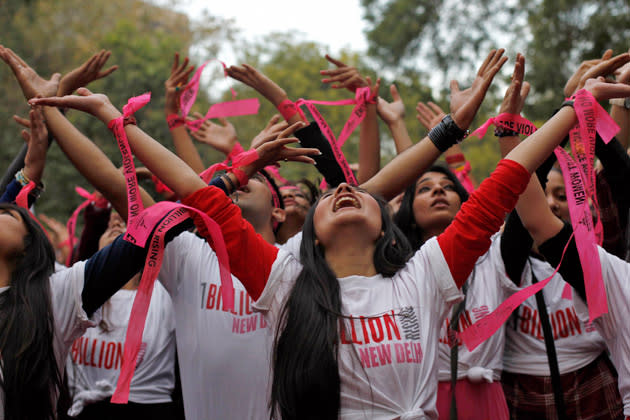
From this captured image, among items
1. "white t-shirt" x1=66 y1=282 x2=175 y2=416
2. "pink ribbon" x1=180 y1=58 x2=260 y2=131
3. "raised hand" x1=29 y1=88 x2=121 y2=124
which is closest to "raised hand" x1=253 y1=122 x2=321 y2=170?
"raised hand" x1=29 y1=88 x2=121 y2=124

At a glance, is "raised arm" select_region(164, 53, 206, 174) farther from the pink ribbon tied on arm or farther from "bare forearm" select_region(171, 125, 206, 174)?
the pink ribbon tied on arm

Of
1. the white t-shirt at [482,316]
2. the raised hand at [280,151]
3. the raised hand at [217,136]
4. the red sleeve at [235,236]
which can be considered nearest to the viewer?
the red sleeve at [235,236]

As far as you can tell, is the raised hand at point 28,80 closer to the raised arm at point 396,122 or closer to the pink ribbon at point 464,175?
the raised arm at point 396,122

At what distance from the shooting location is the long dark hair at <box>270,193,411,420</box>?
94.0 inches

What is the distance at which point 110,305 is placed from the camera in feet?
12.6

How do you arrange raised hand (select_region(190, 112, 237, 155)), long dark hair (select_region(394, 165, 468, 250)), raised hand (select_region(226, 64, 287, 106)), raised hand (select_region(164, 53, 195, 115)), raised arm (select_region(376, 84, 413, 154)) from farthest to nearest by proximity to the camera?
1. raised hand (select_region(190, 112, 237, 155))
2. raised hand (select_region(164, 53, 195, 115))
3. raised arm (select_region(376, 84, 413, 154))
4. long dark hair (select_region(394, 165, 468, 250))
5. raised hand (select_region(226, 64, 287, 106))

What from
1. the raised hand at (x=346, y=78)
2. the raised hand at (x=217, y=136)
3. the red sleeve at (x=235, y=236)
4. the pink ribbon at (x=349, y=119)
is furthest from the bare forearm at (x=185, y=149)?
the red sleeve at (x=235, y=236)

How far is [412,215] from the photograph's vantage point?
403cm

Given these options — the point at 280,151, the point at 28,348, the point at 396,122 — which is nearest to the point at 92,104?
the point at 280,151

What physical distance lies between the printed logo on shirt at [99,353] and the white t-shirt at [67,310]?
861mm

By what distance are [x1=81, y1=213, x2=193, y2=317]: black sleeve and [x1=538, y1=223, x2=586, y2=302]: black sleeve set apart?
1556 mm

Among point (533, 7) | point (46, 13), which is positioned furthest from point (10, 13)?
point (533, 7)

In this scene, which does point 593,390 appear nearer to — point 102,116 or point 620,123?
point 620,123

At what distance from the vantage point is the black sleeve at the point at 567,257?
2.71 m
